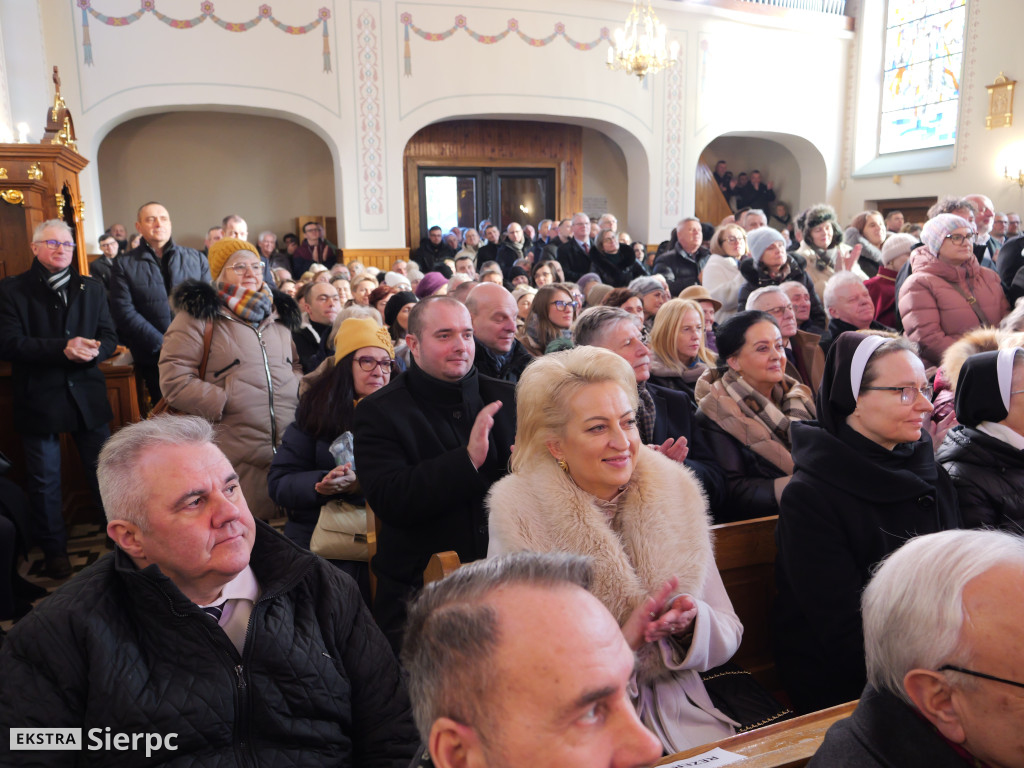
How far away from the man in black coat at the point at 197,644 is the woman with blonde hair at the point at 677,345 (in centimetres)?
195

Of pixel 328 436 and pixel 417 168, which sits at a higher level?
pixel 417 168

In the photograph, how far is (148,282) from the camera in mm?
4648

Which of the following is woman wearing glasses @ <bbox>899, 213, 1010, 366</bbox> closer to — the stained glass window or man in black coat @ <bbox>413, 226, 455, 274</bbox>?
man in black coat @ <bbox>413, 226, 455, 274</bbox>

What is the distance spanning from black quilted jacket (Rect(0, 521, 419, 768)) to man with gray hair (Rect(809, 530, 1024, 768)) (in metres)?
0.87

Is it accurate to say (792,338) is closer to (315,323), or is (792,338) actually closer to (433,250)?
(315,323)

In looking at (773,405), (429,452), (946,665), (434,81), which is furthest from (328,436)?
(434,81)

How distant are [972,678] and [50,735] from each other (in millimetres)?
1435

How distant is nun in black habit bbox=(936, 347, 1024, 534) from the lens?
196 centimetres

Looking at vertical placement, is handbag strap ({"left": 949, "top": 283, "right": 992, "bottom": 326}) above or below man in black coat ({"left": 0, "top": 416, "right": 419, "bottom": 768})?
above

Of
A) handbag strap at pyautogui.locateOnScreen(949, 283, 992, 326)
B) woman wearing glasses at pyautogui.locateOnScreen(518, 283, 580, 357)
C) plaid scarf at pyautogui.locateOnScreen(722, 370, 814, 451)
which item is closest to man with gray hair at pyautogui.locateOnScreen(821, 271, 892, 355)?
handbag strap at pyautogui.locateOnScreen(949, 283, 992, 326)

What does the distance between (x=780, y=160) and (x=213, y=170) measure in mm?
10141

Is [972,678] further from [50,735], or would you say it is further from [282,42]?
[282,42]

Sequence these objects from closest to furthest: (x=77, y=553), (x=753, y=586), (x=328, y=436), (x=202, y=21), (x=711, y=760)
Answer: (x=711, y=760)
(x=753, y=586)
(x=328, y=436)
(x=77, y=553)
(x=202, y=21)

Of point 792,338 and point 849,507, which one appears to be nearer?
point 849,507
